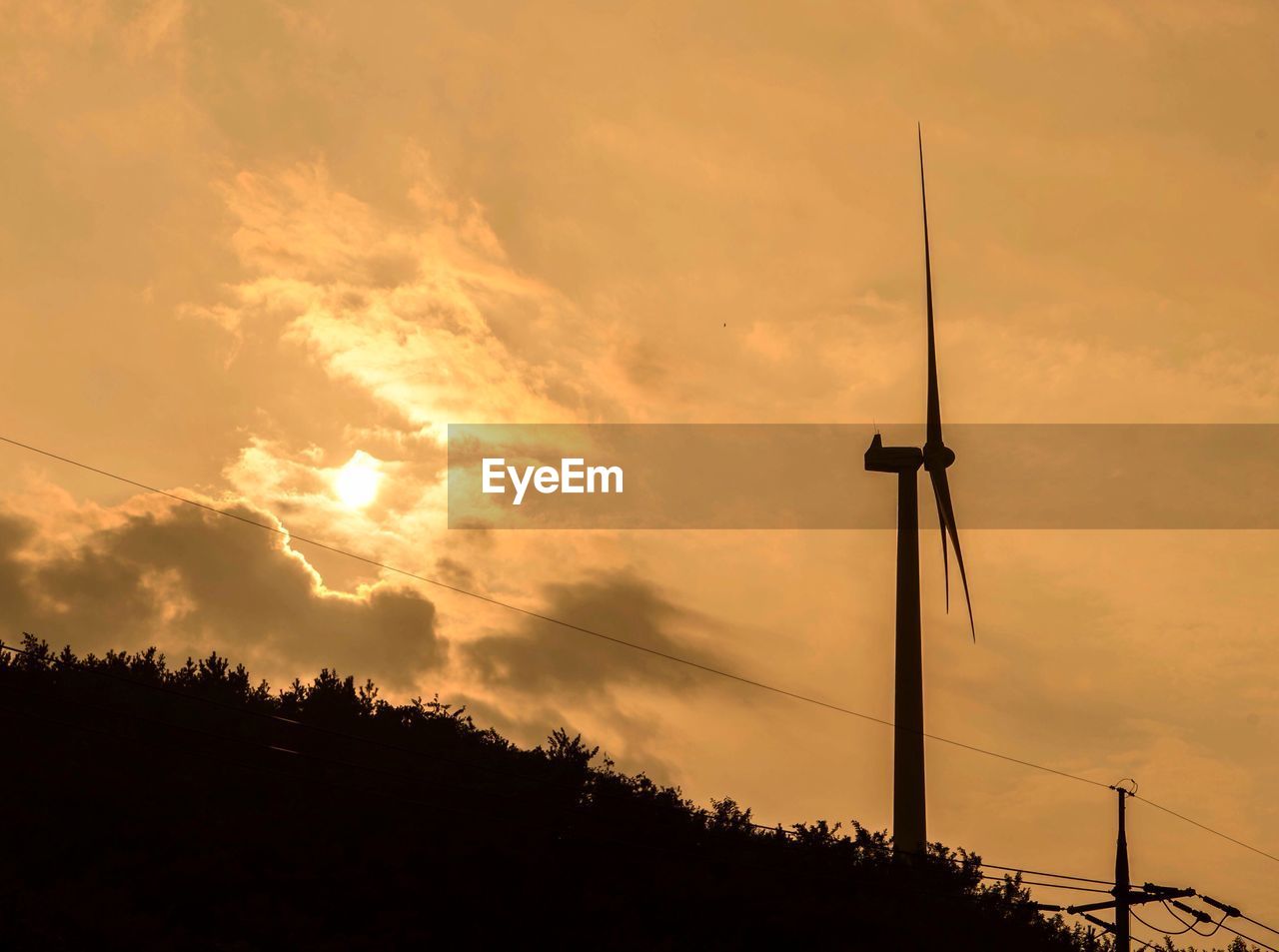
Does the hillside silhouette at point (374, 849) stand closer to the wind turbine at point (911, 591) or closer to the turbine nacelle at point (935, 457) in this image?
the wind turbine at point (911, 591)

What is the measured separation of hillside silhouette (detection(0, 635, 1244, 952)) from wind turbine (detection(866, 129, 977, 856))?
192cm

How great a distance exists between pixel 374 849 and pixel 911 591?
26910 millimetres

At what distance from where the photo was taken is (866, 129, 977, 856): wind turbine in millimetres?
64938

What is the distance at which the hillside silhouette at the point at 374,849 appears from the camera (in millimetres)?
48875

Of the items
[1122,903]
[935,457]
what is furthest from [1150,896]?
[935,457]

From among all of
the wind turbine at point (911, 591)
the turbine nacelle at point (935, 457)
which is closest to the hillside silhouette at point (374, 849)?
the wind turbine at point (911, 591)

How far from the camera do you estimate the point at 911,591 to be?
68.3 metres

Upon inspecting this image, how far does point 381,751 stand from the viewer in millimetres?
61688

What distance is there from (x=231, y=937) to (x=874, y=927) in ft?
77.2

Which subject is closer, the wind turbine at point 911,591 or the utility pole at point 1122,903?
the utility pole at point 1122,903

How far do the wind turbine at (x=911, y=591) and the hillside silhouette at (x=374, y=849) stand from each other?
1.92 m

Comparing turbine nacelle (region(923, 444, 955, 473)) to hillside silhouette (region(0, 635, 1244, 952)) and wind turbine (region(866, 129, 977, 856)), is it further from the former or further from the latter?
hillside silhouette (region(0, 635, 1244, 952))

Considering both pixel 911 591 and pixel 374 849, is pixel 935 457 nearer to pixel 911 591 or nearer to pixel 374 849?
pixel 911 591

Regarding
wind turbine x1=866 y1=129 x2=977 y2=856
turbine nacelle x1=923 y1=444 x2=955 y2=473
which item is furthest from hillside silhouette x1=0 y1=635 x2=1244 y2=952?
turbine nacelle x1=923 y1=444 x2=955 y2=473
